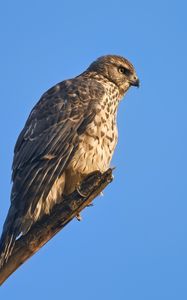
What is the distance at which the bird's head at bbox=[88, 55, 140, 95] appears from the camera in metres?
9.51

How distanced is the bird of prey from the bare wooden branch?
0.13 m

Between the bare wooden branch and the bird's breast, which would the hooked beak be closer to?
the bird's breast

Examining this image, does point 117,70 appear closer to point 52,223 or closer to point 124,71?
point 124,71

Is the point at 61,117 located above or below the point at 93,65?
below

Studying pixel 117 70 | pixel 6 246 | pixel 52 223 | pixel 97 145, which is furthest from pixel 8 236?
pixel 117 70

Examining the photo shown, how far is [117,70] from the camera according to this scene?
31.6ft

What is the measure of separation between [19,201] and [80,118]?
135cm

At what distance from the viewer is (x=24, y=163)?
7.63 metres

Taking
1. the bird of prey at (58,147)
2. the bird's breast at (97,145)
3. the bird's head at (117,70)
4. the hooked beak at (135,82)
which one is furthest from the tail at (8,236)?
the hooked beak at (135,82)

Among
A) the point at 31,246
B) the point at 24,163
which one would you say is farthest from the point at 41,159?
the point at 31,246

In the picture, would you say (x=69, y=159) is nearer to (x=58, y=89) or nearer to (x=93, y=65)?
(x=58, y=89)

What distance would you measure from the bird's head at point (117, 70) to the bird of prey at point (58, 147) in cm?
56

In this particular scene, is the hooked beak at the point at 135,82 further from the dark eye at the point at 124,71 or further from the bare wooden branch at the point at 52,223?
the bare wooden branch at the point at 52,223

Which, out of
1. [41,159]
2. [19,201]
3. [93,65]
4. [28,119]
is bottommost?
[19,201]
